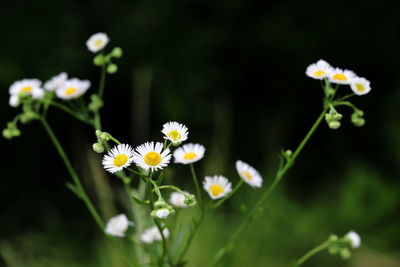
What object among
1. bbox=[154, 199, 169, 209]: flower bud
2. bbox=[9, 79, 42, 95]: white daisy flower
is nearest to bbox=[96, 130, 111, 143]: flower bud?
bbox=[154, 199, 169, 209]: flower bud

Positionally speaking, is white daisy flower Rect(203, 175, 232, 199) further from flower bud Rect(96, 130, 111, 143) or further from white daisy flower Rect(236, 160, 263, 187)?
flower bud Rect(96, 130, 111, 143)

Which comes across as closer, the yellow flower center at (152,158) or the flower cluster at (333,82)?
the yellow flower center at (152,158)

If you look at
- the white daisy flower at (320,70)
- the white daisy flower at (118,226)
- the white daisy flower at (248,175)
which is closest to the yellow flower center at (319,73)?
the white daisy flower at (320,70)

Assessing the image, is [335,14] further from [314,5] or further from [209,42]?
[209,42]

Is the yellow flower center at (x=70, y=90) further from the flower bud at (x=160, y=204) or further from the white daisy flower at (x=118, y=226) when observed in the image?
the flower bud at (x=160, y=204)

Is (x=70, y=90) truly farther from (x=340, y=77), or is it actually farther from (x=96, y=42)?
(x=340, y=77)

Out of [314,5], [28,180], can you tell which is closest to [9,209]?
[28,180]

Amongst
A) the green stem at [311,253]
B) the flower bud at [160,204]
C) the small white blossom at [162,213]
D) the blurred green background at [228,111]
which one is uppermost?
the blurred green background at [228,111]

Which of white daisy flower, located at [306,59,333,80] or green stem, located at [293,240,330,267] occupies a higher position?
white daisy flower, located at [306,59,333,80]
